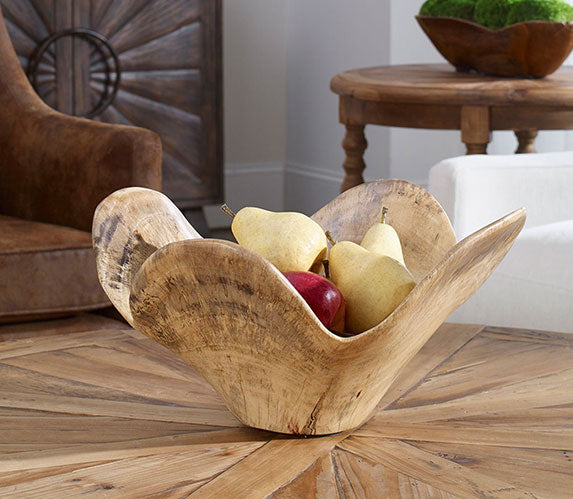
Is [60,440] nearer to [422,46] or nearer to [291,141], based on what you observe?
[422,46]

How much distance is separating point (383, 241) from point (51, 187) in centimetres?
131

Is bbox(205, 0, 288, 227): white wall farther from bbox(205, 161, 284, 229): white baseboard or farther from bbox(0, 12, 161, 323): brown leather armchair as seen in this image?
bbox(0, 12, 161, 323): brown leather armchair

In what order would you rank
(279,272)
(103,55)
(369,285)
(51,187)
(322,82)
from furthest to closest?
(322,82), (103,55), (51,187), (369,285), (279,272)

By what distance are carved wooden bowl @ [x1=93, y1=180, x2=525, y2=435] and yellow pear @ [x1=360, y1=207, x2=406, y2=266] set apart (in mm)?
90

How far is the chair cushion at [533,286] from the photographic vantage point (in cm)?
162

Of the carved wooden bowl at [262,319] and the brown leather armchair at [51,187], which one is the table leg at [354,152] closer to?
the brown leather armchair at [51,187]

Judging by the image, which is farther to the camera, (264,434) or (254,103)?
(254,103)

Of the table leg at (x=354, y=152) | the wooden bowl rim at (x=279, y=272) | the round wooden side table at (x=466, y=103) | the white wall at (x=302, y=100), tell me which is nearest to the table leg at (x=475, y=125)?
the round wooden side table at (x=466, y=103)

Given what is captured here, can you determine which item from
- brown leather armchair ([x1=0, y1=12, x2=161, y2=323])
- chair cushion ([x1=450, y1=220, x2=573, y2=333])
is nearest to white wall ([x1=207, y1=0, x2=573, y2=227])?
brown leather armchair ([x1=0, y1=12, x2=161, y2=323])

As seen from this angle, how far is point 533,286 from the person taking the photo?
164cm

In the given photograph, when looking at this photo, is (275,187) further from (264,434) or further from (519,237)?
(264,434)

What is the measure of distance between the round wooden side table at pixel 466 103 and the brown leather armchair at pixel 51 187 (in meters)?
0.54

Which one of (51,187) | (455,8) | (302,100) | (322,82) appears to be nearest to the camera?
(51,187)

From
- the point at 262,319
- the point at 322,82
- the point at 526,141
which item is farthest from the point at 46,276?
the point at 322,82
